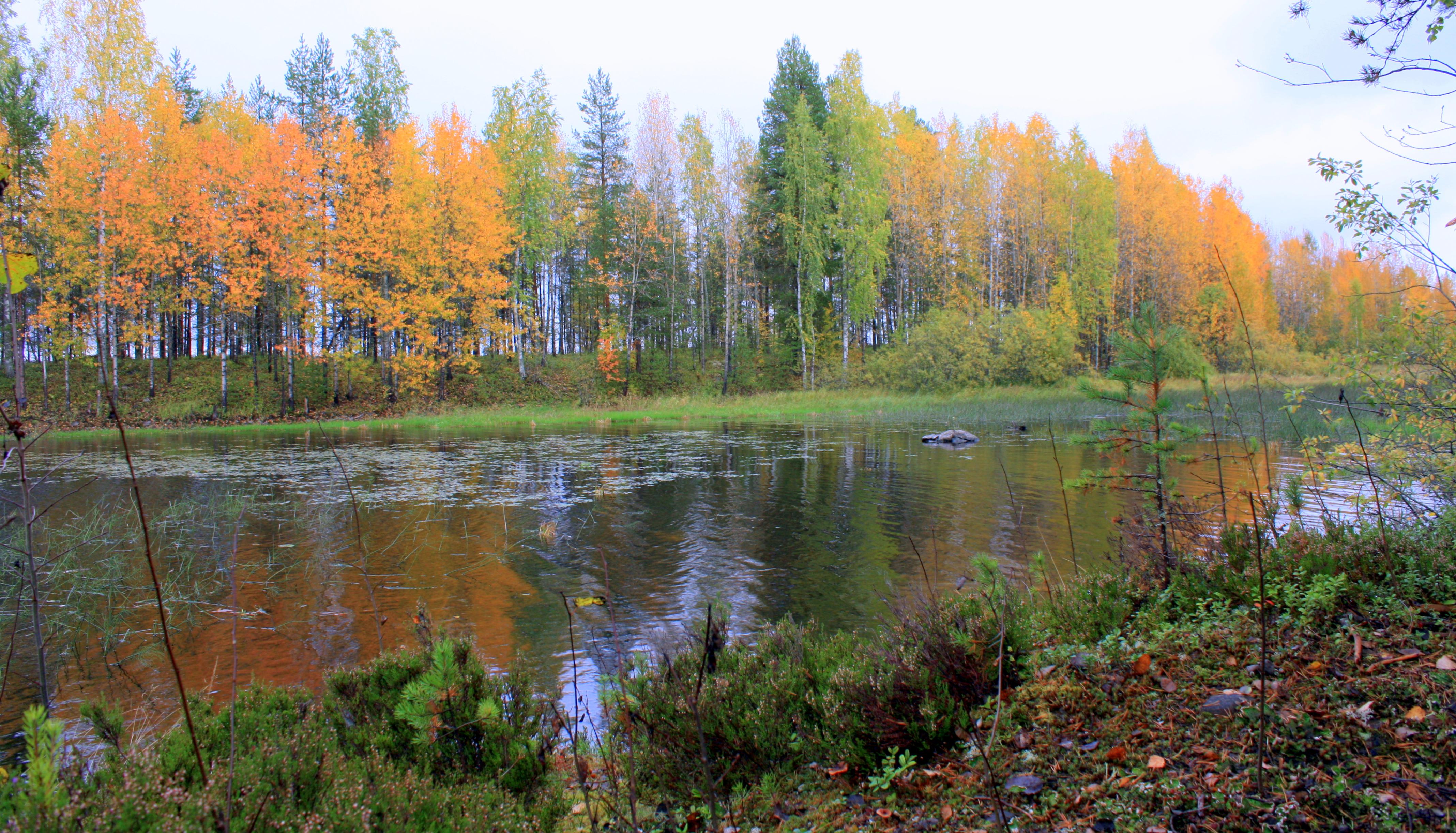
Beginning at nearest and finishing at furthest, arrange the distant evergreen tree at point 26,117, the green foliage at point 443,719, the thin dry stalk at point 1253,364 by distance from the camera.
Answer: the thin dry stalk at point 1253,364 < the green foliage at point 443,719 < the distant evergreen tree at point 26,117

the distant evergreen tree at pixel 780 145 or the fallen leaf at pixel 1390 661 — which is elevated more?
the distant evergreen tree at pixel 780 145

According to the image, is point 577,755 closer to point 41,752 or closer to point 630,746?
point 630,746

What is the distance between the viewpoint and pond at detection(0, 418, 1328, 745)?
18.3 feet

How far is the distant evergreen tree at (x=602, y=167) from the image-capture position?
3759 centimetres

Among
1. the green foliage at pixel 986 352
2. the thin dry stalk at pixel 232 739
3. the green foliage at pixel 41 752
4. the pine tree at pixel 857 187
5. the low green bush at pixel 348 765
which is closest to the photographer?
the green foliage at pixel 41 752

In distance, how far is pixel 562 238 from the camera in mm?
36250

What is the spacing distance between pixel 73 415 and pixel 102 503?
1965cm

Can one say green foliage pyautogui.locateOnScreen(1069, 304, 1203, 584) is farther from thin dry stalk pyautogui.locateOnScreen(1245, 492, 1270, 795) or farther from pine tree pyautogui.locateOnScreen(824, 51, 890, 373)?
pine tree pyautogui.locateOnScreen(824, 51, 890, 373)

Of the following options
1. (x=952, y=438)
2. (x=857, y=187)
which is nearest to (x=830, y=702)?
(x=952, y=438)

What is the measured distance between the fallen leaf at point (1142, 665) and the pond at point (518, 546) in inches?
41.1

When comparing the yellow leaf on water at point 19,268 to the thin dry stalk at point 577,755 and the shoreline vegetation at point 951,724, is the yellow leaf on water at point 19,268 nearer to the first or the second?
the shoreline vegetation at point 951,724

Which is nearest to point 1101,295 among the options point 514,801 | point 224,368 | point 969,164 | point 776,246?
point 969,164

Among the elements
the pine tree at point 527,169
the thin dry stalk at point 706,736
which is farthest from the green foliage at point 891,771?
the pine tree at point 527,169

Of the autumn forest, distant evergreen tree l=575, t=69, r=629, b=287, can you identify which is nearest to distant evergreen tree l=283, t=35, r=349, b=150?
the autumn forest
